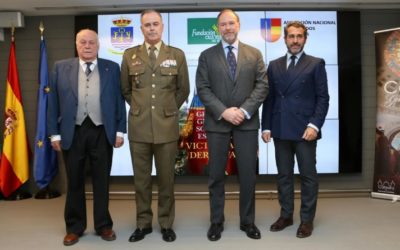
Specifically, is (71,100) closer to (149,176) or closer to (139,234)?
(149,176)

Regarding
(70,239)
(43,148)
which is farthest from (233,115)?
(43,148)

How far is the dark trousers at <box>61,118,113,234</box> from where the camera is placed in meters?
3.01

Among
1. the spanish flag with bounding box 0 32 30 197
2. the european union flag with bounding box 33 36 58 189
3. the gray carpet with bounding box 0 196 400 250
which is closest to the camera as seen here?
the gray carpet with bounding box 0 196 400 250

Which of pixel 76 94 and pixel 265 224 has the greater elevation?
pixel 76 94

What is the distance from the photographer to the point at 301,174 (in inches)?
126

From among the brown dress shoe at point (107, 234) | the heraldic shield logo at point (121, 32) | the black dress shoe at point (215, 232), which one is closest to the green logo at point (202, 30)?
the heraldic shield logo at point (121, 32)

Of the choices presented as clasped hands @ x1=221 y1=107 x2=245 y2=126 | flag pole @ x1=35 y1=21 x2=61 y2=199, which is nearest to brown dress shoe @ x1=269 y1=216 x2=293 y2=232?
clasped hands @ x1=221 y1=107 x2=245 y2=126

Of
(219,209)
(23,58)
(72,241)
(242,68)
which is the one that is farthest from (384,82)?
(23,58)

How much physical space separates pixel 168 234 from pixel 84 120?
1.10 m

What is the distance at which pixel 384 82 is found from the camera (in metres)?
4.48

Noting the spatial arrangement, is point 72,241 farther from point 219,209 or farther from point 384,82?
point 384,82

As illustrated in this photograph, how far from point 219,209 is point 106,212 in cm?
90

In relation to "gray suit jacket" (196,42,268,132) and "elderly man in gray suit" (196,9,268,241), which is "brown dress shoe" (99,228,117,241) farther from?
"gray suit jacket" (196,42,268,132)

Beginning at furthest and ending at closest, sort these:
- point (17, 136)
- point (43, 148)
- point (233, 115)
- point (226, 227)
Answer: point (17, 136) → point (43, 148) → point (226, 227) → point (233, 115)
